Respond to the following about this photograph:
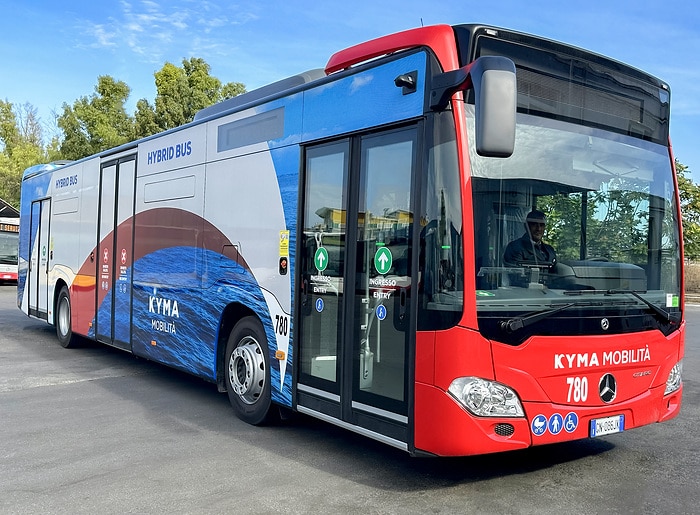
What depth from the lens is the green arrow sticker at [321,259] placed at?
555cm

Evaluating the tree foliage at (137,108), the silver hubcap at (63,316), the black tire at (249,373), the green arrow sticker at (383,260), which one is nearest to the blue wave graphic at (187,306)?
the black tire at (249,373)

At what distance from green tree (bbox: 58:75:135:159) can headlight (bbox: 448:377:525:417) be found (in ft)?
94.7

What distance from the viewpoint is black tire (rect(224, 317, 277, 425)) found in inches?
249

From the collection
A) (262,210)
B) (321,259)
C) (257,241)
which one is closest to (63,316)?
(257,241)

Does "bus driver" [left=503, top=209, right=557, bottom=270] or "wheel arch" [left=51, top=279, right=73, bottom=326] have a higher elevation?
"bus driver" [left=503, top=209, right=557, bottom=270]

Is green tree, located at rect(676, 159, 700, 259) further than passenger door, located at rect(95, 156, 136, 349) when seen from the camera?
Yes

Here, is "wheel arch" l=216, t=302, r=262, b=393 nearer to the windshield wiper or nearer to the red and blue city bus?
the red and blue city bus

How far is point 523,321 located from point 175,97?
28494mm

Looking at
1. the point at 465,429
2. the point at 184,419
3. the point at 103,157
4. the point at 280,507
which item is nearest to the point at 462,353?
the point at 465,429

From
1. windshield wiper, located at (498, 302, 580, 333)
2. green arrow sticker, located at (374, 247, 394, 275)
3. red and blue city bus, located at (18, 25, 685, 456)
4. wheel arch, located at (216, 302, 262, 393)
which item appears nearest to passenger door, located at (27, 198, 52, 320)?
wheel arch, located at (216, 302, 262, 393)

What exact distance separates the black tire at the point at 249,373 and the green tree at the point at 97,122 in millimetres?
26053

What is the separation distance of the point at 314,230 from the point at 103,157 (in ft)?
17.9

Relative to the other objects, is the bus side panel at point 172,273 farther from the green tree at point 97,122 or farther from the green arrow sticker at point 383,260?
the green tree at point 97,122

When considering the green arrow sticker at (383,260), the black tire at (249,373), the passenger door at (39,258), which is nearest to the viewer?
the green arrow sticker at (383,260)
